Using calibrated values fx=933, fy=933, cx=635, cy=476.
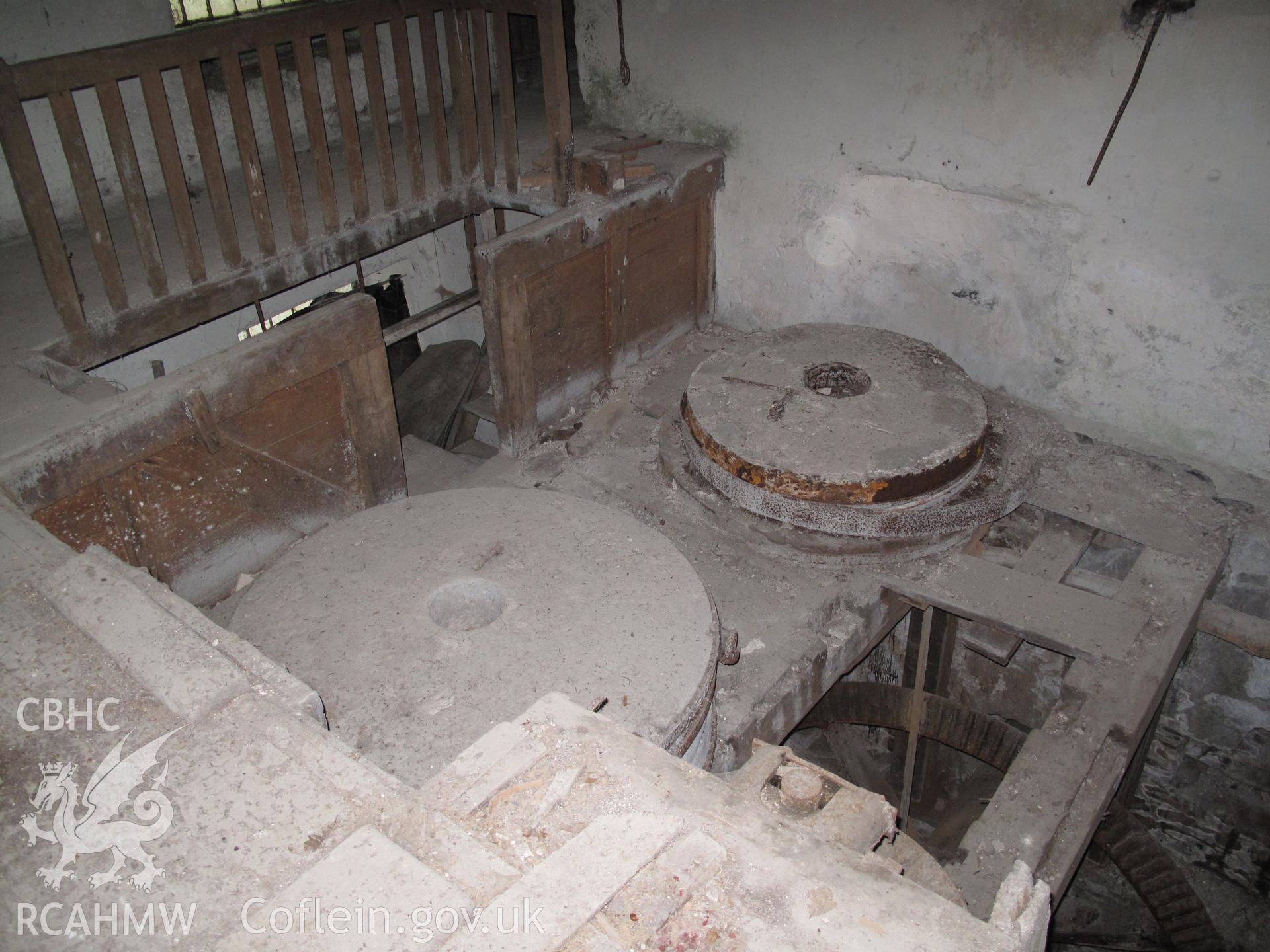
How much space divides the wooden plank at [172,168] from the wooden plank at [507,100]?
160 cm

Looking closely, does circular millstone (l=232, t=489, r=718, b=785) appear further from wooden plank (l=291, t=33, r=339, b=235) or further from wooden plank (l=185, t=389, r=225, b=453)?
wooden plank (l=291, t=33, r=339, b=235)

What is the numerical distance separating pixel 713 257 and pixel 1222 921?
15.2 feet

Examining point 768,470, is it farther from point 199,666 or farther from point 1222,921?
point 1222,921

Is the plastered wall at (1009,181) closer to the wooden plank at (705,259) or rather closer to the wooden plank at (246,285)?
the wooden plank at (705,259)

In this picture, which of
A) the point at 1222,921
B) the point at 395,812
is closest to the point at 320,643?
the point at 395,812

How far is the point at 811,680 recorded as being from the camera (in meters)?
3.62

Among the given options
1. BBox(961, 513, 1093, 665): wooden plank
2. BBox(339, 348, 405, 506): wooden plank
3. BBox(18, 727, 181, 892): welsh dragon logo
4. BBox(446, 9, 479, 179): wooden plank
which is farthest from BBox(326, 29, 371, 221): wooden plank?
BBox(961, 513, 1093, 665): wooden plank

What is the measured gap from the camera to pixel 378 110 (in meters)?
4.66

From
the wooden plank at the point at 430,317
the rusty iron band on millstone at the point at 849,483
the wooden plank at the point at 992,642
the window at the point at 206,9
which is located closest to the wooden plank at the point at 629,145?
the wooden plank at the point at 430,317

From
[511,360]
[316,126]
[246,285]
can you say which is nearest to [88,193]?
[246,285]

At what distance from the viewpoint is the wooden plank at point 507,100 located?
466 centimetres

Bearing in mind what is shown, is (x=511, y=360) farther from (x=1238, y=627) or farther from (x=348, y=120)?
(x=1238, y=627)

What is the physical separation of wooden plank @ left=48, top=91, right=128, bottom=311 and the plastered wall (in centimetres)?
315

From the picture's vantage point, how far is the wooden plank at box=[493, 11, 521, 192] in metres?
4.66
